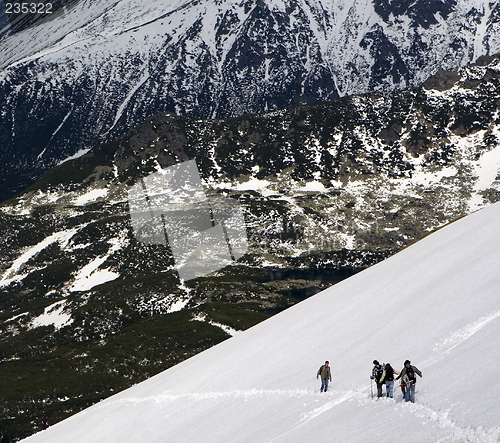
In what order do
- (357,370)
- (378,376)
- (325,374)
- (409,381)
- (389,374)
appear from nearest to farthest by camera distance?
(409,381), (389,374), (378,376), (325,374), (357,370)

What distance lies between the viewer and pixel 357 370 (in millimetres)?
30453

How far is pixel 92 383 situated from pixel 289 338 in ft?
198

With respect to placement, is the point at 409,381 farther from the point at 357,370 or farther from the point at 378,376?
the point at 357,370

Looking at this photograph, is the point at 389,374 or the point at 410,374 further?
the point at 389,374

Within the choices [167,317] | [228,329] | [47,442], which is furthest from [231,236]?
[47,442]

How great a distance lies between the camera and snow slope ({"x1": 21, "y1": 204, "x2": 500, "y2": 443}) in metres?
21.9

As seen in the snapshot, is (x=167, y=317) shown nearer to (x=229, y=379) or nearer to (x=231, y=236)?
(x=231, y=236)

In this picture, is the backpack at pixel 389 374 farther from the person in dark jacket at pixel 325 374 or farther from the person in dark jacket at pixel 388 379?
the person in dark jacket at pixel 325 374

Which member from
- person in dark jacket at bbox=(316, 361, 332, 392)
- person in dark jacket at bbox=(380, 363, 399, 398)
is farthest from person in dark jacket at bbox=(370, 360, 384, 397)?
person in dark jacket at bbox=(316, 361, 332, 392)

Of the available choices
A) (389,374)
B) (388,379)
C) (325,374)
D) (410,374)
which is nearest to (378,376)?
(388,379)

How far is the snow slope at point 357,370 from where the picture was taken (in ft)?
71.9

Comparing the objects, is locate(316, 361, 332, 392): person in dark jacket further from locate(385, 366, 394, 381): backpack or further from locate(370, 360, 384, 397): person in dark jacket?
locate(385, 366, 394, 381): backpack

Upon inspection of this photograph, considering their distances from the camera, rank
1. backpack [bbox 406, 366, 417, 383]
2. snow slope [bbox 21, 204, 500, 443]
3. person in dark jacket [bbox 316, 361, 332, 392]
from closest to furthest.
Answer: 1. snow slope [bbox 21, 204, 500, 443]
2. backpack [bbox 406, 366, 417, 383]
3. person in dark jacket [bbox 316, 361, 332, 392]

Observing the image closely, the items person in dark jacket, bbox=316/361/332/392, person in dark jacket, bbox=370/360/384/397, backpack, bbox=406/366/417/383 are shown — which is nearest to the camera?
backpack, bbox=406/366/417/383
